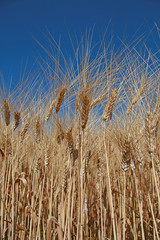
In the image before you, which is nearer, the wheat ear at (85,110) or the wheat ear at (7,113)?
the wheat ear at (85,110)

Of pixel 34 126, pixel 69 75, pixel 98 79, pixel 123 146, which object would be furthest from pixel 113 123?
pixel 34 126

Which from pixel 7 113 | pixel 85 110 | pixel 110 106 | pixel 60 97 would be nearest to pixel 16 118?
pixel 7 113

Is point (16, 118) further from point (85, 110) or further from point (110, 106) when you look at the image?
point (110, 106)

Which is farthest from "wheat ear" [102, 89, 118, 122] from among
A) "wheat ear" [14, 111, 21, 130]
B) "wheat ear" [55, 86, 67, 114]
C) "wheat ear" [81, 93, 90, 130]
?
"wheat ear" [14, 111, 21, 130]

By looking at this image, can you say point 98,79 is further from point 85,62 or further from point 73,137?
point 73,137

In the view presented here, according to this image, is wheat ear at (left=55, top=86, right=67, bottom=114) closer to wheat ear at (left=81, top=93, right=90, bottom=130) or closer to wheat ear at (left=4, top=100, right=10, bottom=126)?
wheat ear at (left=81, top=93, right=90, bottom=130)

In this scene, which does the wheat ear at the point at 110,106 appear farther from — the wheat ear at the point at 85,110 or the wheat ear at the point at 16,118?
the wheat ear at the point at 16,118

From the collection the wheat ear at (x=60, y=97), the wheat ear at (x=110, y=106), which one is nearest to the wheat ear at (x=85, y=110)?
the wheat ear at (x=110, y=106)

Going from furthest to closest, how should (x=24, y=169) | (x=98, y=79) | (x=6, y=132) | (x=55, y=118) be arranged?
(x=24, y=169) < (x=6, y=132) < (x=55, y=118) < (x=98, y=79)

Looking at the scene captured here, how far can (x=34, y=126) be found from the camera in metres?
2.31

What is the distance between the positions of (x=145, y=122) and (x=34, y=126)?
1.43 m

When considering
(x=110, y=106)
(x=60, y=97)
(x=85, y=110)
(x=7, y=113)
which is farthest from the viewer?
(x=7, y=113)

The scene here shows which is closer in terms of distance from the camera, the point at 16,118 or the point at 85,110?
the point at 85,110

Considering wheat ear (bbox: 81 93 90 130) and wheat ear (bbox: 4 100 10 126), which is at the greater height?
wheat ear (bbox: 4 100 10 126)
